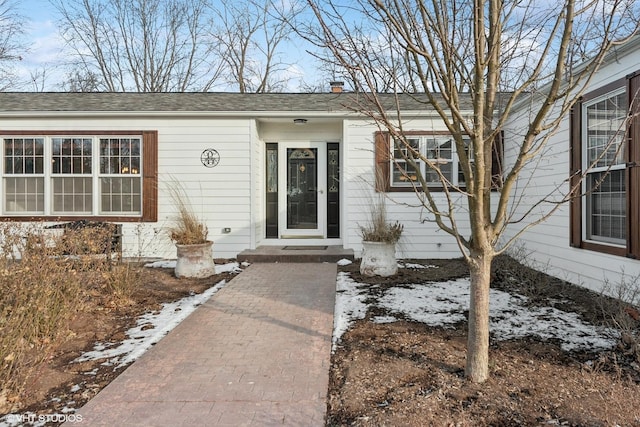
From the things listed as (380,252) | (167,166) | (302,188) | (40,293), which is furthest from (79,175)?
(380,252)

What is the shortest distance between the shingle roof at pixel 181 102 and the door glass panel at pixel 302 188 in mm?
1062

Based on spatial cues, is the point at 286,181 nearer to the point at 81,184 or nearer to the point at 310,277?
the point at 310,277

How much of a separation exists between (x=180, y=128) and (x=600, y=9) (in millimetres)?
6857

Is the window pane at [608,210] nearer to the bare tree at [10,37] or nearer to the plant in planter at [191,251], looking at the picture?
the plant in planter at [191,251]

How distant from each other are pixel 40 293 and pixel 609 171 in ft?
17.7

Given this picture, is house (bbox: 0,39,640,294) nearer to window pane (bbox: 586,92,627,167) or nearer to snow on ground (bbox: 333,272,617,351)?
window pane (bbox: 586,92,627,167)

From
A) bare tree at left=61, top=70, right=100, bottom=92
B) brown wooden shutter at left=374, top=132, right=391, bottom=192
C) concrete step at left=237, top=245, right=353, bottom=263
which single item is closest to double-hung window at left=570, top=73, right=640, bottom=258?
brown wooden shutter at left=374, top=132, right=391, bottom=192

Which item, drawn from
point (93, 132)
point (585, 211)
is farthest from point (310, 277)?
point (93, 132)

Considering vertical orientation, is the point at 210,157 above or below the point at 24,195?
above

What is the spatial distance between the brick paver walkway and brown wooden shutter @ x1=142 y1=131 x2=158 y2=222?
145 inches

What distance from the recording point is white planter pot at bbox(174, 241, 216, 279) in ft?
19.8

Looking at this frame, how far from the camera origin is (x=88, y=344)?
349cm

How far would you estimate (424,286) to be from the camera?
5500mm

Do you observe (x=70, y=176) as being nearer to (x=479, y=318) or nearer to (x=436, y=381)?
(x=436, y=381)
